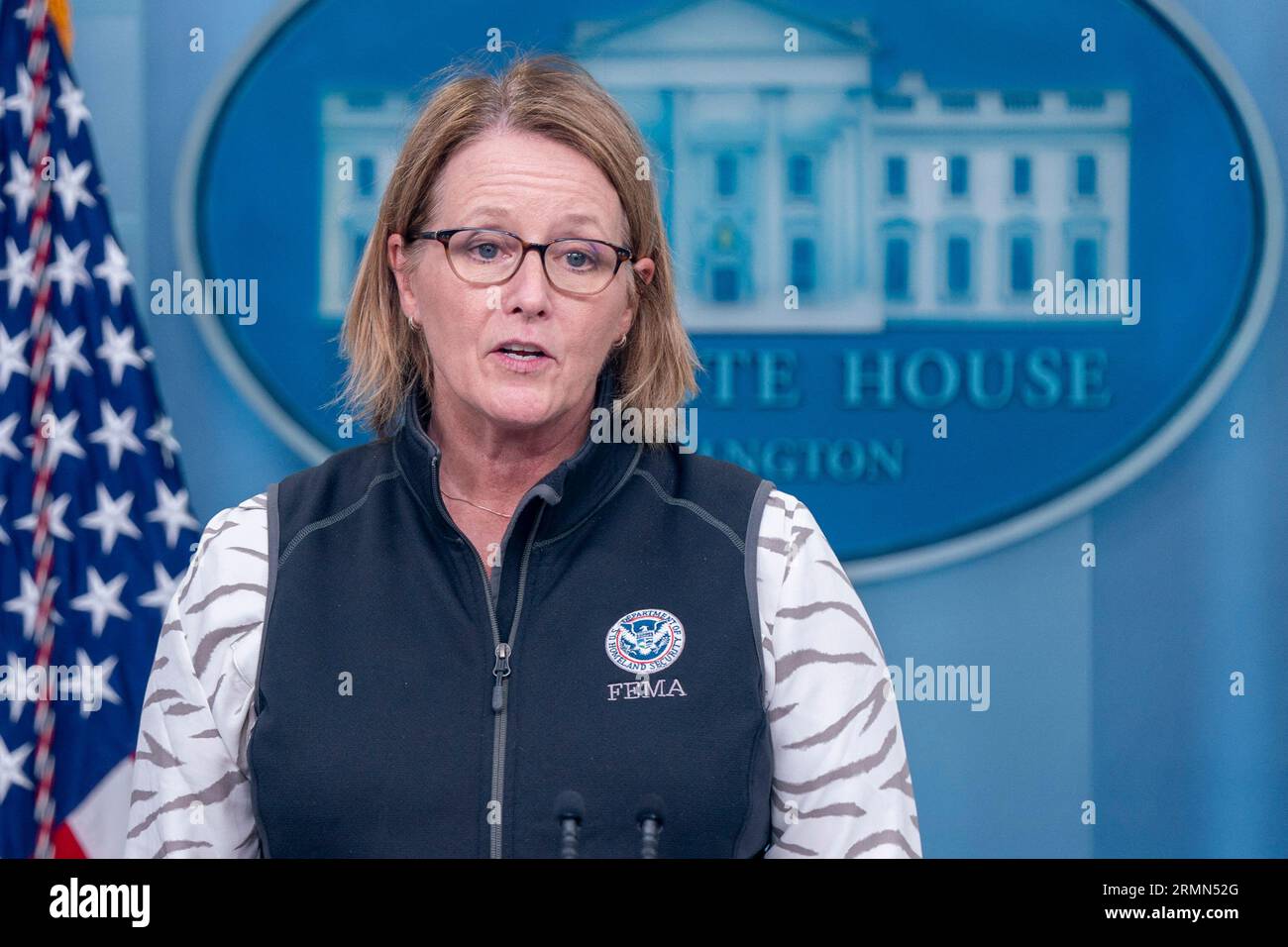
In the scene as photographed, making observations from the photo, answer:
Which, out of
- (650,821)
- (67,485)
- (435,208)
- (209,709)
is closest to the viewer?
(650,821)

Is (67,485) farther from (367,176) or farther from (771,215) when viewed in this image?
(771,215)

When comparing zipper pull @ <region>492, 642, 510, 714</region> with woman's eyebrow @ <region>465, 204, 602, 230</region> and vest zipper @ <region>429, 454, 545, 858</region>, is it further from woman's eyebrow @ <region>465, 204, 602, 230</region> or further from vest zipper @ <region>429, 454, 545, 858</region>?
woman's eyebrow @ <region>465, 204, 602, 230</region>

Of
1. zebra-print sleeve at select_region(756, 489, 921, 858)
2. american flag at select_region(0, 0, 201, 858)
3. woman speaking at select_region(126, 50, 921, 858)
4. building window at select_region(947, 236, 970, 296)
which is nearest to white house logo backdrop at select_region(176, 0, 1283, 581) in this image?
building window at select_region(947, 236, 970, 296)

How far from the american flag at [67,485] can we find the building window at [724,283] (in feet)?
3.22

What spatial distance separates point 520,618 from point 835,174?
1.30m

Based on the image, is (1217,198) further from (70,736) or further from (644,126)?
(70,736)

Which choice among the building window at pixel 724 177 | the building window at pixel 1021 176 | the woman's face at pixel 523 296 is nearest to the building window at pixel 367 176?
the building window at pixel 724 177

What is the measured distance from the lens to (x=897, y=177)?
89.0 inches

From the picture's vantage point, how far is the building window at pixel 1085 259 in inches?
89.1

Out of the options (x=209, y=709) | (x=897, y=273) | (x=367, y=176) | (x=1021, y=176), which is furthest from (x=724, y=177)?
(x=209, y=709)

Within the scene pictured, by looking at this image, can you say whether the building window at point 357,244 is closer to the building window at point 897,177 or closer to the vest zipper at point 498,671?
the building window at point 897,177

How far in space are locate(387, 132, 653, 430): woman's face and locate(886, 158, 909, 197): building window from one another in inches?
41.7
